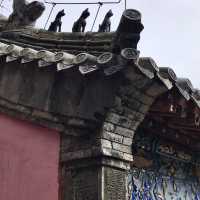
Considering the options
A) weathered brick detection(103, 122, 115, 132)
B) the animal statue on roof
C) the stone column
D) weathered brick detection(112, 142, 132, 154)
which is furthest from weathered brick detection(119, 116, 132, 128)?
the animal statue on roof

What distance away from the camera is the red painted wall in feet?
20.4

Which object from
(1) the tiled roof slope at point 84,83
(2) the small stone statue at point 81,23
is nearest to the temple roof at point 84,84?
(1) the tiled roof slope at point 84,83

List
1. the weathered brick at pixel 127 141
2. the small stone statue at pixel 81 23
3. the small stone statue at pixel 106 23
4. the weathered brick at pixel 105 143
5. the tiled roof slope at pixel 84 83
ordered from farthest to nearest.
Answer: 1. the small stone statue at pixel 106 23
2. the small stone statue at pixel 81 23
3. the weathered brick at pixel 127 141
4. the weathered brick at pixel 105 143
5. the tiled roof slope at pixel 84 83

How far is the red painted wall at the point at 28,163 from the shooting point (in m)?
6.22

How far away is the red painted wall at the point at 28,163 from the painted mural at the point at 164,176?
1.27 metres

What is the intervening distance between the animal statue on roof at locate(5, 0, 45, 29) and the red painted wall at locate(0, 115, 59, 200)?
3.00 m

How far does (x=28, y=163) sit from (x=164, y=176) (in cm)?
257

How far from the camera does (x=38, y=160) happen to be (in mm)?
6375

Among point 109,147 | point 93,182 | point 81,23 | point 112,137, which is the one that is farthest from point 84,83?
point 81,23

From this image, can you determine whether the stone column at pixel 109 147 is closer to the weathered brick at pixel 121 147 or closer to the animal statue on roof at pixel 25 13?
the weathered brick at pixel 121 147

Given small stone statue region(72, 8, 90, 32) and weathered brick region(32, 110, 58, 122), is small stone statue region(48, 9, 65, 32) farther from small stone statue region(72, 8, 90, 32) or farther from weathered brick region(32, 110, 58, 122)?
weathered brick region(32, 110, 58, 122)

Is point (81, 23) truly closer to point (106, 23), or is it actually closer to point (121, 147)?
point (106, 23)

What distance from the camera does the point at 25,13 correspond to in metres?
9.09

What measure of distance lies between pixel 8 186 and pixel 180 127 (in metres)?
2.91
